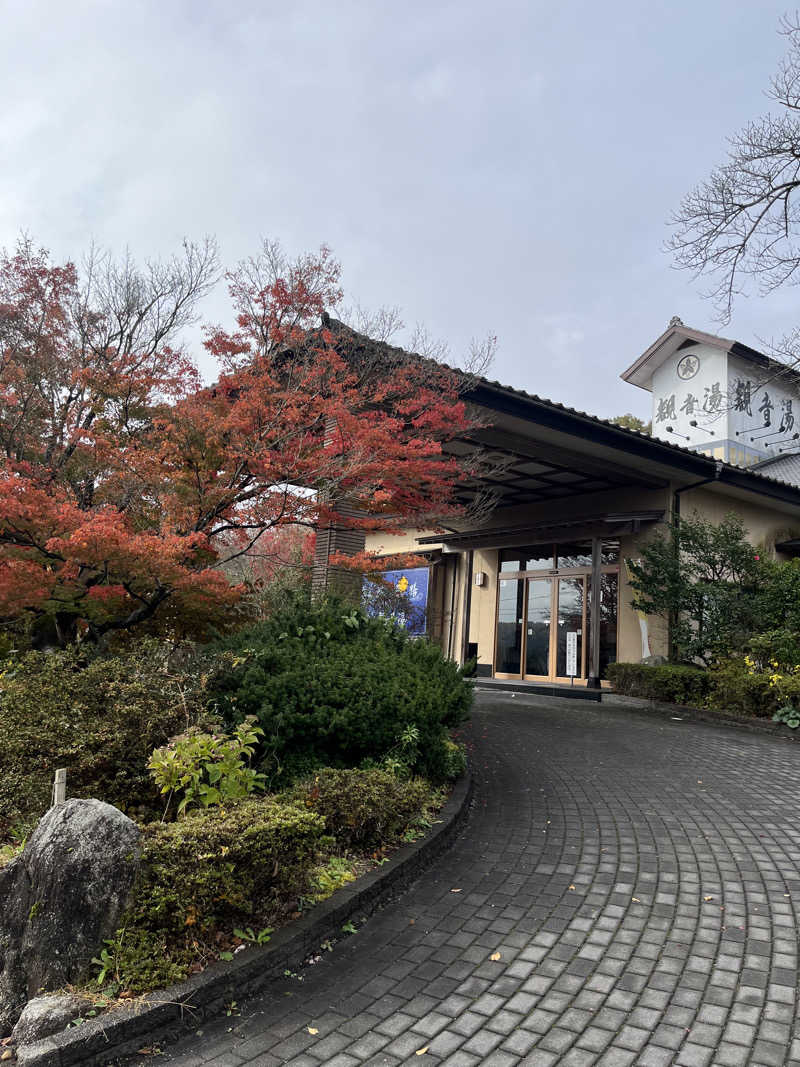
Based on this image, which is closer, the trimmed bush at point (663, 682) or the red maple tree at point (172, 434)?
the red maple tree at point (172, 434)

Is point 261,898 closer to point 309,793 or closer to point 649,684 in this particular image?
point 309,793

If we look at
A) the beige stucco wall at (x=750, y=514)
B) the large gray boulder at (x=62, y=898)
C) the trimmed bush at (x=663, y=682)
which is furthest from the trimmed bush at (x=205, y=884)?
the beige stucco wall at (x=750, y=514)

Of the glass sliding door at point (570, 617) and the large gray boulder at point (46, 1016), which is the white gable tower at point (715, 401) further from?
the large gray boulder at point (46, 1016)

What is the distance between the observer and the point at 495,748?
7.43 meters

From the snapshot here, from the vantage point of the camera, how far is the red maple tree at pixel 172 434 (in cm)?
563

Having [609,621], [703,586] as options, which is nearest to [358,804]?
[703,586]

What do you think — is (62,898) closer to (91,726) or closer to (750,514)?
(91,726)

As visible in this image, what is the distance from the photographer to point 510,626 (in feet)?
52.5

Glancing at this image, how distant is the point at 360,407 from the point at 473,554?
9884mm

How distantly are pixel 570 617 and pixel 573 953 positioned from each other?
12.0 meters

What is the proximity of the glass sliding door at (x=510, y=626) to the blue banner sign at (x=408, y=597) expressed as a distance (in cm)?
198

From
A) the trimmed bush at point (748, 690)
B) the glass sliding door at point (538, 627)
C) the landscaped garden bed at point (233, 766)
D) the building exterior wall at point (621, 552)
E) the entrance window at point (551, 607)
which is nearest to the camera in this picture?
the landscaped garden bed at point (233, 766)

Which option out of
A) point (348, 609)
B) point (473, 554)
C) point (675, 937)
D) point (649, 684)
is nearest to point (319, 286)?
point (348, 609)

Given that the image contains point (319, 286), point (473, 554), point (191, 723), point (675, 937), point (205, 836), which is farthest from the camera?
point (473, 554)
